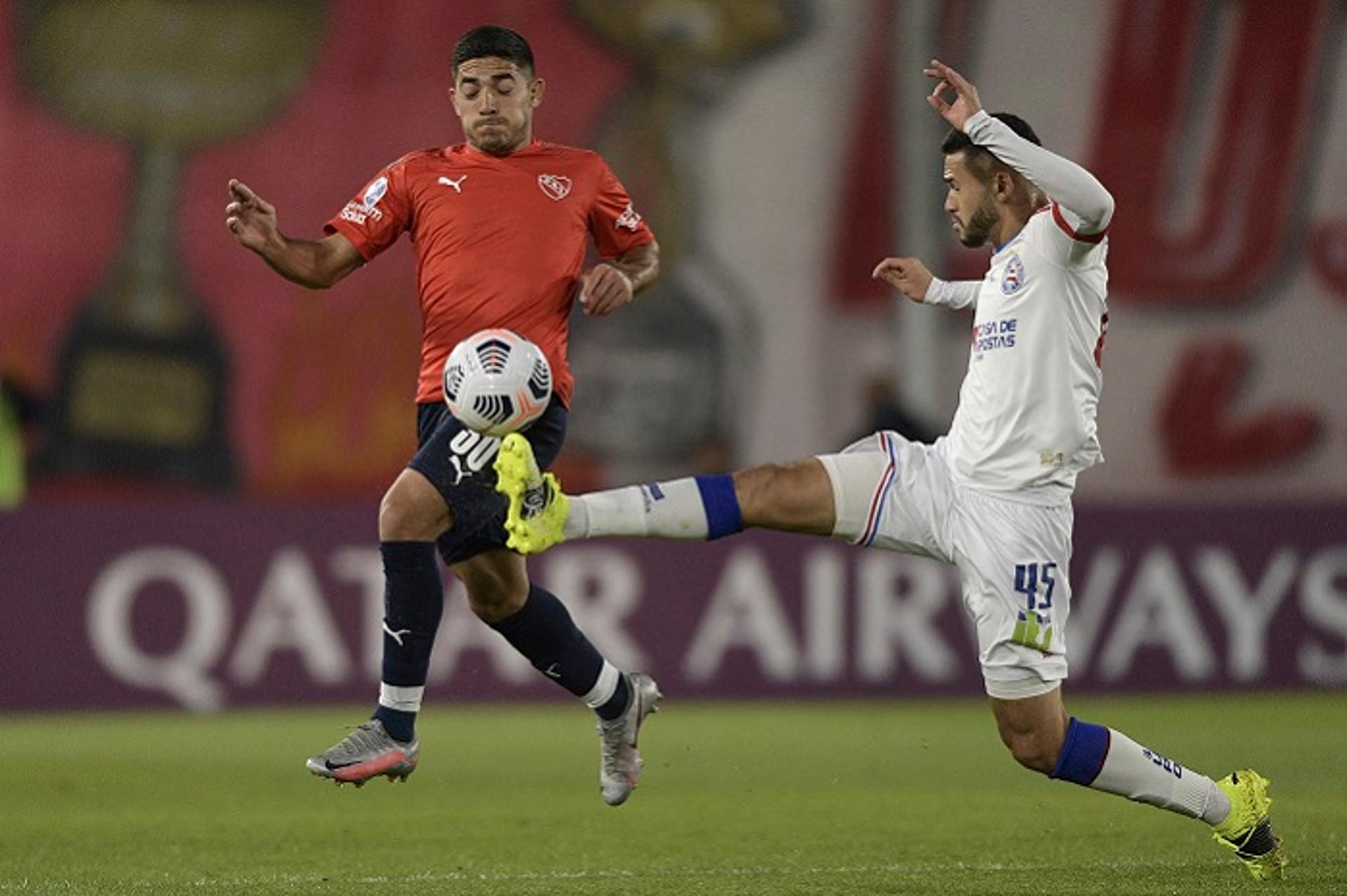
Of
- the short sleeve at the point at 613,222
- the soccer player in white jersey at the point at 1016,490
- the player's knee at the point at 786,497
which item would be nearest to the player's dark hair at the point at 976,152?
the soccer player in white jersey at the point at 1016,490

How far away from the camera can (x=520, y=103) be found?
691 cm

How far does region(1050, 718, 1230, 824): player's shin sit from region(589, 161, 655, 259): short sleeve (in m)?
1.83

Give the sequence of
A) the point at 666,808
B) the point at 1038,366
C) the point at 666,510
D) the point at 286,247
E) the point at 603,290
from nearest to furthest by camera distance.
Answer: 1. the point at 666,510
2. the point at 1038,366
3. the point at 603,290
4. the point at 286,247
5. the point at 666,808

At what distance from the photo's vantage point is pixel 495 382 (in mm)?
6133

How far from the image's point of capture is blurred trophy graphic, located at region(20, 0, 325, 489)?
53.6 feet

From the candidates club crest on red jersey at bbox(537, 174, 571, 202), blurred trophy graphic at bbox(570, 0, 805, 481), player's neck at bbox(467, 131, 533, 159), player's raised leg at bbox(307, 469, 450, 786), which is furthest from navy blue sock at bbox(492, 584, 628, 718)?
blurred trophy graphic at bbox(570, 0, 805, 481)

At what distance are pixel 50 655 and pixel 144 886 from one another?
5541 mm

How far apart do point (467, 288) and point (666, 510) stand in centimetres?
97

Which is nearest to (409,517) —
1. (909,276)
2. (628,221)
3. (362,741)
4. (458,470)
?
(458,470)

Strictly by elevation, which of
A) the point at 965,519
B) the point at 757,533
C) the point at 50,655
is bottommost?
the point at 50,655

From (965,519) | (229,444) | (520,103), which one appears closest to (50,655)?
(229,444)

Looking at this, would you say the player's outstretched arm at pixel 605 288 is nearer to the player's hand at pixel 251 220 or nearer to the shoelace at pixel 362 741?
the player's hand at pixel 251 220

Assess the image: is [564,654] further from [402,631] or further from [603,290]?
[603,290]

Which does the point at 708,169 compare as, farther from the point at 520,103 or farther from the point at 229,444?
the point at 520,103
